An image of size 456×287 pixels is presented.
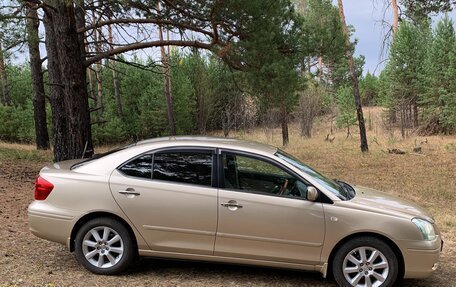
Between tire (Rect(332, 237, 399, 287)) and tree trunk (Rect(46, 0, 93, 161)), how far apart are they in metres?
7.14

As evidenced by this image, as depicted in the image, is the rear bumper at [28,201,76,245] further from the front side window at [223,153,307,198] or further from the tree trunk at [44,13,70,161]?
the tree trunk at [44,13,70,161]

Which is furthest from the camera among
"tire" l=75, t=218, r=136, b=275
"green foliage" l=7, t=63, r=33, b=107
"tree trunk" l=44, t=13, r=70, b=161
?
"green foliage" l=7, t=63, r=33, b=107

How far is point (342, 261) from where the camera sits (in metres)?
4.59

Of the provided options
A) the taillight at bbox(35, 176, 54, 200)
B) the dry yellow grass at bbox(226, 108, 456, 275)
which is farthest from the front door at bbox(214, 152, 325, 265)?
the dry yellow grass at bbox(226, 108, 456, 275)

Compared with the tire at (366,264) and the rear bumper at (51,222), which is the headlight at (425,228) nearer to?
the tire at (366,264)

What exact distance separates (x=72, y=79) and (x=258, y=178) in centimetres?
639

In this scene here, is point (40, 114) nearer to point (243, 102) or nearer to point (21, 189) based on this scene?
point (21, 189)

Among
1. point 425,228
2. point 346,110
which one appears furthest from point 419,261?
point 346,110

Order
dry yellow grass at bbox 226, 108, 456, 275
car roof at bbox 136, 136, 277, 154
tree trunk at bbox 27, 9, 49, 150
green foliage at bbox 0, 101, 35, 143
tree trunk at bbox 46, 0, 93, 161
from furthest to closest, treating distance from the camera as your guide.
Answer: green foliage at bbox 0, 101, 35, 143
tree trunk at bbox 27, 9, 49, 150
tree trunk at bbox 46, 0, 93, 161
dry yellow grass at bbox 226, 108, 456, 275
car roof at bbox 136, 136, 277, 154

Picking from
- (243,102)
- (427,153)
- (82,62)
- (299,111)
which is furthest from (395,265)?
(243,102)

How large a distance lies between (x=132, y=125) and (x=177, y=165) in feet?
111

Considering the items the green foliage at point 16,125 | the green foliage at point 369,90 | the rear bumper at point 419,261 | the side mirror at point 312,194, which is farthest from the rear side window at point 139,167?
the green foliage at point 369,90

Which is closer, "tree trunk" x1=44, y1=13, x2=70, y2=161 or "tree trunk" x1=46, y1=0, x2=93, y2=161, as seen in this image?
"tree trunk" x1=46, y1=0, x2=93, y2=161

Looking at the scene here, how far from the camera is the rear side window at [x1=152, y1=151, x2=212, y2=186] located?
4777 millimetres
